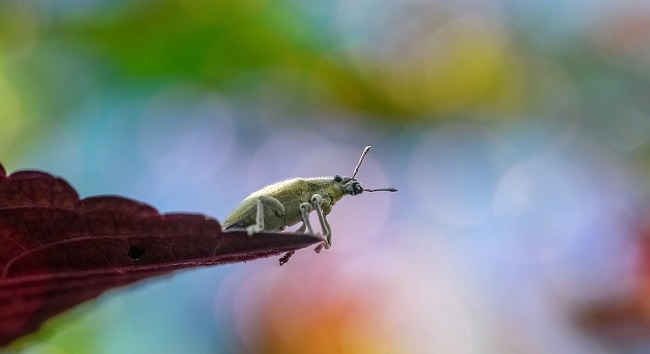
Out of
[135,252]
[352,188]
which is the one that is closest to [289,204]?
[352,188]

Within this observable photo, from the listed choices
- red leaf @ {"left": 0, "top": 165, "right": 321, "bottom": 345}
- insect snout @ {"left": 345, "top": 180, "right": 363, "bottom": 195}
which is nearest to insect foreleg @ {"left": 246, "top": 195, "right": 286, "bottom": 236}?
insect snout @ {"left": 345, "top": 180, "right": 363, "bottom": 195}

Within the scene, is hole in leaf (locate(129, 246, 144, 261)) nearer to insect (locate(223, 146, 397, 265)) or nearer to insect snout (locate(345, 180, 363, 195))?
insect (locate(223, 146, 397, 265))

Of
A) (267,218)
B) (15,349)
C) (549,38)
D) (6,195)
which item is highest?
(549,38)

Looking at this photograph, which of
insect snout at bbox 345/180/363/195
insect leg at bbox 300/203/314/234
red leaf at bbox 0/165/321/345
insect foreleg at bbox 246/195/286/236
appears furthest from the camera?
insect snout at bbox 345/180/363/195

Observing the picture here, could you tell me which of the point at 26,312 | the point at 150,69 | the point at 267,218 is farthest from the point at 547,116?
the point at 26,312

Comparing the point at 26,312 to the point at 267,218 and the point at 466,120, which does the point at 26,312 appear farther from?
the point at 466,120

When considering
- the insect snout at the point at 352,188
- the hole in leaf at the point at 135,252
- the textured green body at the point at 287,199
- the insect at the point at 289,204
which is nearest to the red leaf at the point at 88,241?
the hole in leaf at the point at 135,252

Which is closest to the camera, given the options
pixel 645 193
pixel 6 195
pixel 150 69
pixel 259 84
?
pixel 6 195

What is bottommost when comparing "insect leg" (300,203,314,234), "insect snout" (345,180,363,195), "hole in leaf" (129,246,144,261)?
"hole in leaf" (129,246,144,261)
